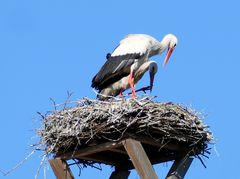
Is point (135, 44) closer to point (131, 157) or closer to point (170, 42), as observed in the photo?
point (170, 42)

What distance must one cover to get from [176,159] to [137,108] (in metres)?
0.59

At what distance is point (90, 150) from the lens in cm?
628

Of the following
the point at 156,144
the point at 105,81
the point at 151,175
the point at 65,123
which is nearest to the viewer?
the point at 151,175

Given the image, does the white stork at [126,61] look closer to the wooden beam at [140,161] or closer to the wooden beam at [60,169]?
the wooden beam at [60,169]

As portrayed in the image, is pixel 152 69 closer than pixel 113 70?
No

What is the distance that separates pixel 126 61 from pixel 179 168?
318cm

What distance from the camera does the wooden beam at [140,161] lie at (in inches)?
221

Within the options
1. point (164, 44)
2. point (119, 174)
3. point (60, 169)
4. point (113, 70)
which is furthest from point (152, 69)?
point (60, 169)

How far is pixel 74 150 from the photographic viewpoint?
636 centimetres

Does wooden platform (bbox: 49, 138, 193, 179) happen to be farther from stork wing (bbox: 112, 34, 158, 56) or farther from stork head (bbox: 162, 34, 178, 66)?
stork head (bbox: 162, 34, 178, 66)

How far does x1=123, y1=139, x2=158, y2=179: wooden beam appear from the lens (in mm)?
5602

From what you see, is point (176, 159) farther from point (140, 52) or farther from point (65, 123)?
point (140, 52)

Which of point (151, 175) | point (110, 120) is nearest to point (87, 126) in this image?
point (110, 120)

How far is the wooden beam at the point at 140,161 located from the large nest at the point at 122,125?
25 centimetres
